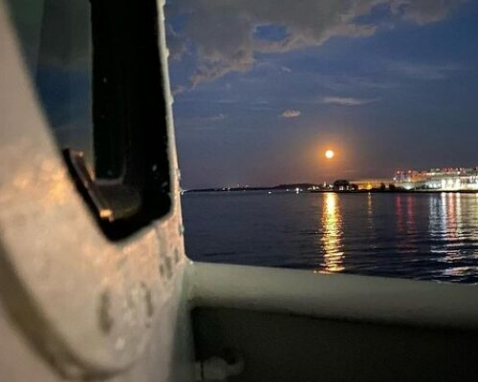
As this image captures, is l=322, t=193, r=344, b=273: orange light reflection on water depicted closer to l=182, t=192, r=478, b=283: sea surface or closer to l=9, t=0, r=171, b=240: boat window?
l=182, t=192, r=478, b=283: sea surface

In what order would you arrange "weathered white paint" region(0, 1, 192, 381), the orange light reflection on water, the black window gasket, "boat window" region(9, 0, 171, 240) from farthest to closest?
the orange light reflection on water, the black window gasket, "boat window" region(9, 0, 171, 240), "weathered white paint" region(0, 1, 192, 381)

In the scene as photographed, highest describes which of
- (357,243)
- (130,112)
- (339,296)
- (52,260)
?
(130,112)

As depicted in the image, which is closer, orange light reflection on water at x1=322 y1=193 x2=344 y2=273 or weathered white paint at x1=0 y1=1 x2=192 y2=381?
weathered white paint at x1=0 y1=1 x2=192 y2=381

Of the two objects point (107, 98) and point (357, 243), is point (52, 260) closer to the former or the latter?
point (107, 98)

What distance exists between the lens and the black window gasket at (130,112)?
1.19 metres

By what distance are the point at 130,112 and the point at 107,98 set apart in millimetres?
86

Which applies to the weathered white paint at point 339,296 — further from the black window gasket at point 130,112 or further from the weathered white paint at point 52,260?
the weathered white paint at point 52,260

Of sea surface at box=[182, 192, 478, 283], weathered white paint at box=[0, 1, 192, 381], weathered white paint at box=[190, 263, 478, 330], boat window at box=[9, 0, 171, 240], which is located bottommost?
sea surface at box=[182, 192, 478, 283]

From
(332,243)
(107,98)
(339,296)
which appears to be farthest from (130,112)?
(332,243)

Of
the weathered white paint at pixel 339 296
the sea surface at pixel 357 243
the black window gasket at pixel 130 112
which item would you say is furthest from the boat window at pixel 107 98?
the sea surface at pixel 357 243

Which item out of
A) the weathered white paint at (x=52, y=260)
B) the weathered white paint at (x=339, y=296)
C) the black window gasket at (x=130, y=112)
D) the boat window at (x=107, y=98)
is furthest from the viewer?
the weathered white paint at (x=339, y=296)

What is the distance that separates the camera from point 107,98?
1248 mm

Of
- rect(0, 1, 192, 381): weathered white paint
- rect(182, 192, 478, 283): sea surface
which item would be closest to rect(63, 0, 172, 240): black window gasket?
rect(0, 1, 192, 381): weathered white paint

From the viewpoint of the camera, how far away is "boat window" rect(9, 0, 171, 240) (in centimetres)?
84
